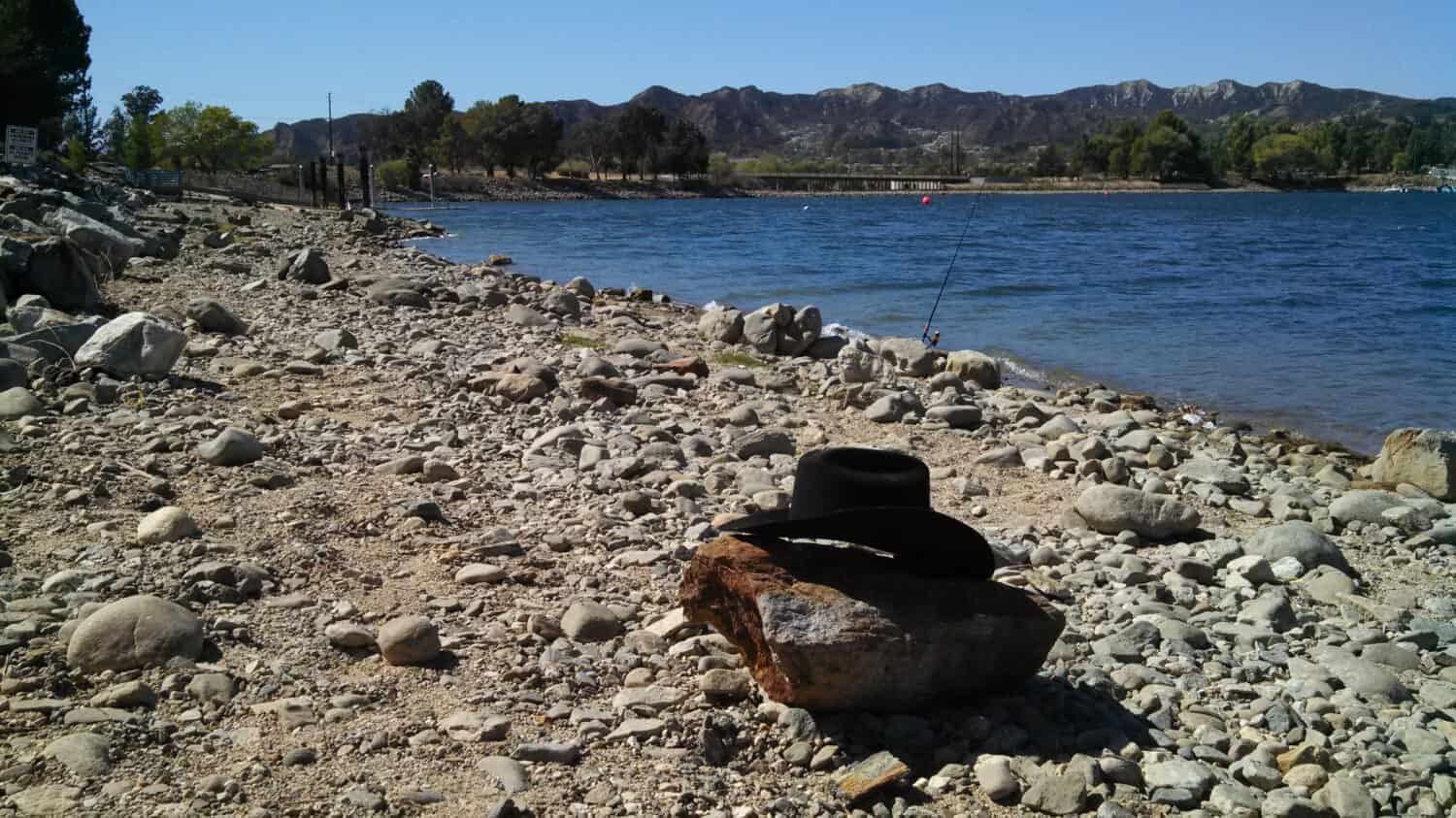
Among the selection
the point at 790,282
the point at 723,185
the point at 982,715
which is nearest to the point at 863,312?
the point at 790,282

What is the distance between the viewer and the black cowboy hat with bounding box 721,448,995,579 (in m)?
4.08

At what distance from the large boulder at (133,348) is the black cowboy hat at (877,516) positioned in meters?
6.42

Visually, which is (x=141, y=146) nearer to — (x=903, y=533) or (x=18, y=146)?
(x=18, y=146)

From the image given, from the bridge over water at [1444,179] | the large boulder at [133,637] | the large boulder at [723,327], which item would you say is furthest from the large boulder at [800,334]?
the bridge over water at [1444,179]

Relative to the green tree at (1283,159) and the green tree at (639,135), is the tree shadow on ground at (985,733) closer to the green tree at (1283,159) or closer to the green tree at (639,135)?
the green tree at (639,135)

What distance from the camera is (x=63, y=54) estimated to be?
5803 centimetres

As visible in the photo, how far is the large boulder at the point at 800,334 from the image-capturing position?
14.3 meters

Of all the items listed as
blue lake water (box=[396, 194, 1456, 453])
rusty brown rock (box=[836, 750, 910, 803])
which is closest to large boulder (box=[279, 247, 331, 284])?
blue lake water (box=[396, 194, 1456, 453])

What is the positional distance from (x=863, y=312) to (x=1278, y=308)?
864cm

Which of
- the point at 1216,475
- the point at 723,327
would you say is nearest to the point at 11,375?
the point at 723,327

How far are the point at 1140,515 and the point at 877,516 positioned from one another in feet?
11.2

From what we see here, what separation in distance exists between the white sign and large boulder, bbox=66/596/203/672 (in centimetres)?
2590

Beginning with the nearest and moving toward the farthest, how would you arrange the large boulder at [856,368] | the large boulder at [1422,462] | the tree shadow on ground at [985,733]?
the tree shadow on ground at [985,733] < the large boulder at [1422,462] < the large boulder at [856,368]

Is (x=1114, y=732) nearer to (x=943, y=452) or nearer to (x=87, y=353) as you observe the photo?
(x=943, y=452)
